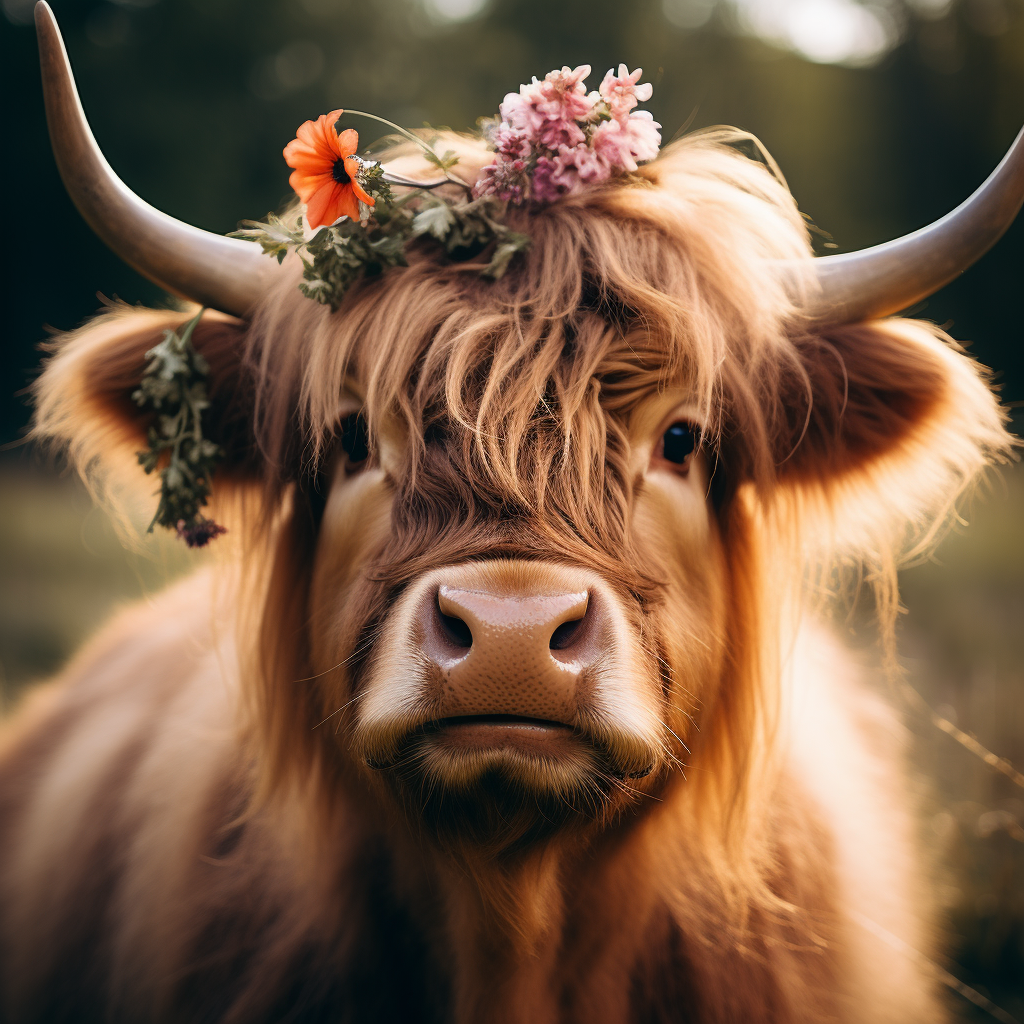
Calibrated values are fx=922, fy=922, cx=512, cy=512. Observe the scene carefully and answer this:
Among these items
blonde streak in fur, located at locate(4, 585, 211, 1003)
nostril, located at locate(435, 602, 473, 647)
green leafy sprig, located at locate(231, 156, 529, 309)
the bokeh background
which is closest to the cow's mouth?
nostril, located at locate(435, 602, 473, 647)

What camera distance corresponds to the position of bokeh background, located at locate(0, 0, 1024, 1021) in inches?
555

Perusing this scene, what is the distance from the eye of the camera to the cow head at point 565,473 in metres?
1.35

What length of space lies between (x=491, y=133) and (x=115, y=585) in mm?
7656

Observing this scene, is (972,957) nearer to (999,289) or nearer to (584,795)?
(584,795)

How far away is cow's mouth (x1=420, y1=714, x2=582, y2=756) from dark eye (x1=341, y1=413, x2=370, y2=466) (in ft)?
2.06

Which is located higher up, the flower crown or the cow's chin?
the flower crown

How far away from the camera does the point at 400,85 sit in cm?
1770

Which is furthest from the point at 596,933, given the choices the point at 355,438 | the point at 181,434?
the point at 181,434

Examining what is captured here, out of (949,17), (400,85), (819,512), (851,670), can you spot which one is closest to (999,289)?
(949,17)

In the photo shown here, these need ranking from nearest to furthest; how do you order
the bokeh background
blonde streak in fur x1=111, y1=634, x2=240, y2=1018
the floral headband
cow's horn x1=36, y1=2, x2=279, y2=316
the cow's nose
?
1. the cow's nose
2. cow's horn x1=36, y1=2, x2=279, y2=316
3. the floral headband
4. blonde streak in fur x1=111, y1=634, x2=240, y2=1018
5. the bokeh background

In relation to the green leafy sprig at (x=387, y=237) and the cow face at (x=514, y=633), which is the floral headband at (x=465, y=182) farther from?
the cow face at (x=514, y=633)

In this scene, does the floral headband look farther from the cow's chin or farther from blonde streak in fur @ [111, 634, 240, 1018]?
blonde streak in fur @ [111, 634, 240, 1018]

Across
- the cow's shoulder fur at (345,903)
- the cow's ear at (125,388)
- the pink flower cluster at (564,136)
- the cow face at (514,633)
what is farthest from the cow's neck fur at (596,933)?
the pink flower cluster at (564,136)

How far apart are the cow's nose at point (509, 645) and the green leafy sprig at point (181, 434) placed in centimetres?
82
